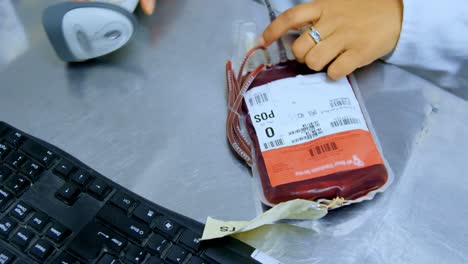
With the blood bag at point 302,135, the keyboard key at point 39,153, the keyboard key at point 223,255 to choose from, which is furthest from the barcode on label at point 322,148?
the keyboard key at point 39,153

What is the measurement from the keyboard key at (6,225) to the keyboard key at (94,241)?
0.15 feet

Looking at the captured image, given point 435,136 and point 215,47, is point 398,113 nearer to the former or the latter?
point 435,136

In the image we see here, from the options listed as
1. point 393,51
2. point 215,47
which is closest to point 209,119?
point 215,47

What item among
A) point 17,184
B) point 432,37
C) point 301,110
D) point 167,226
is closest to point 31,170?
point 17,184

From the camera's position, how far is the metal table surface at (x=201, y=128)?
366 mm

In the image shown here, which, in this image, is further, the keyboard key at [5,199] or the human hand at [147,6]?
the human hand at [147,6]

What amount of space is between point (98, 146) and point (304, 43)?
0.69 feet

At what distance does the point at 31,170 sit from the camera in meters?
0.37

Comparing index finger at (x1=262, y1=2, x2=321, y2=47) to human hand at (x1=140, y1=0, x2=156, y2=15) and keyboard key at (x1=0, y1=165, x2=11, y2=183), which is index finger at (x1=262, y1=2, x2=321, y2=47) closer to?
human hand at (x1=140, y1=0, x2=156, y2=15)

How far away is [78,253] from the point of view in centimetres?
33

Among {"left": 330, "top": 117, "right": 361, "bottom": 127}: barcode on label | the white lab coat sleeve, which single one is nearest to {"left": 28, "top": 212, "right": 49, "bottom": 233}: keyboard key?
{"left": 330, "top": 117, "right": 361, "bottom": 127}: barcode on label

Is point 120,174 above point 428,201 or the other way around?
above

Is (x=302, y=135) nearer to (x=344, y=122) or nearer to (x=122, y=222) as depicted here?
(x=344, y=122)

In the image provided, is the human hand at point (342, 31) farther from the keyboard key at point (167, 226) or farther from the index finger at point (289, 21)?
the keyboard key at point (167, 226)
